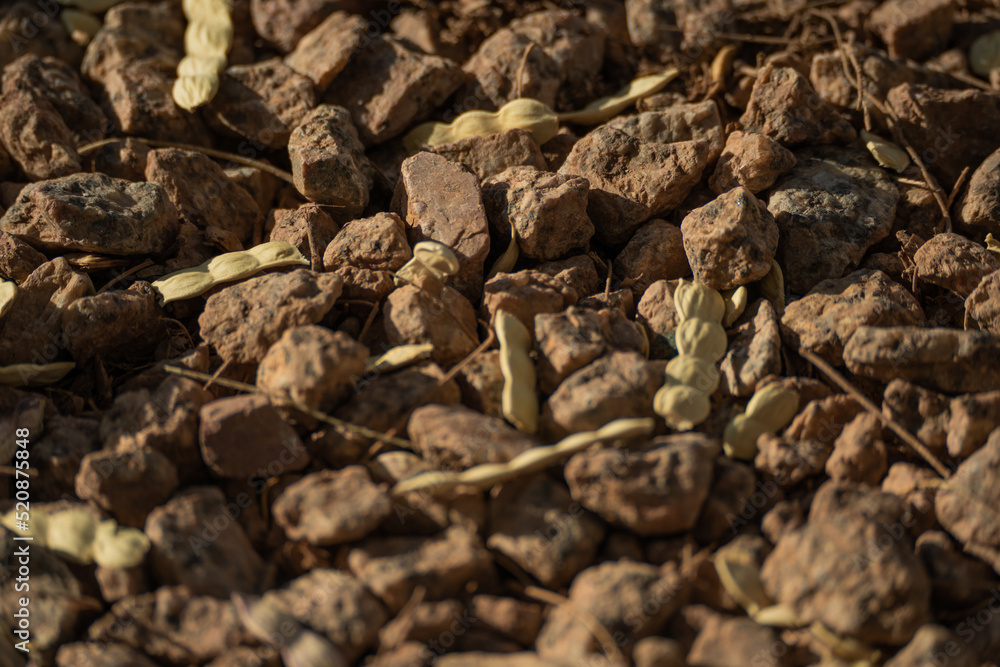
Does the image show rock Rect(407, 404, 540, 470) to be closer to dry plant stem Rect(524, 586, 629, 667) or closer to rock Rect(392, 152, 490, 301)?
dry plant stem Rect(524, 586, 629, 667)

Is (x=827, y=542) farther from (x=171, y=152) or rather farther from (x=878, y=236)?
(x=171, y=152)

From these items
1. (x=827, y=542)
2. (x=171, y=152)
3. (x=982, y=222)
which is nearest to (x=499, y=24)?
(x=171, y=152)

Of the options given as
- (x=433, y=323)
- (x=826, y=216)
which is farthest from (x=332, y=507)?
(x=826, y=216)

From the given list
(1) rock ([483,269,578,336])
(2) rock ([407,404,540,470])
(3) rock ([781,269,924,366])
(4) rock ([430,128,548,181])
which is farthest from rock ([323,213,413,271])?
(3) rock ([781,269,924,366])

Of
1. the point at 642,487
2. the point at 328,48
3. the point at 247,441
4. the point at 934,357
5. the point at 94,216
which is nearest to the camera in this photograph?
the point at 642,487

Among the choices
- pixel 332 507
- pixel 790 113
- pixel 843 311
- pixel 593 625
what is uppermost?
pixel 790 113

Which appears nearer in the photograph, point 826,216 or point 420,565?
point 420,565

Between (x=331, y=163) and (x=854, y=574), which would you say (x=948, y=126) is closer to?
(x=854, y=574)
